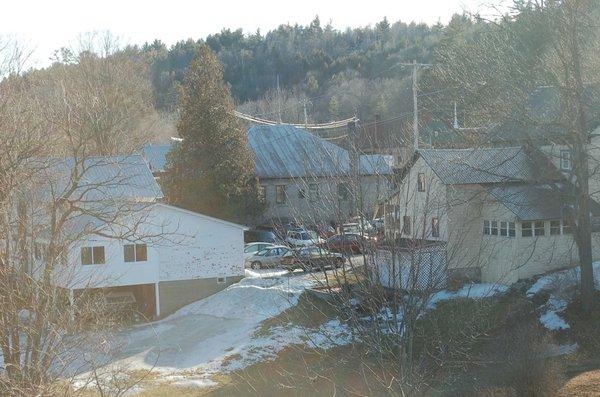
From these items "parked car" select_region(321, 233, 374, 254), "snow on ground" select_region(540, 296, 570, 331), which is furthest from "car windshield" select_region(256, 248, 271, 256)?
"parked car" select_region(321, 233, 374, 254)

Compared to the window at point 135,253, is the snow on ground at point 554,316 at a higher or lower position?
lower

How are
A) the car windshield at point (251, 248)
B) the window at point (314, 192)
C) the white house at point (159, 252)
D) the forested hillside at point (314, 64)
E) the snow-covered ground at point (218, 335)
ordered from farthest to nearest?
the forested hillside at point (314, 64)
the car windshield at point (251, 248)
the white house at point (159, 252)
the snow-covered ground at point (218, 335)
the window at point (314, 192)

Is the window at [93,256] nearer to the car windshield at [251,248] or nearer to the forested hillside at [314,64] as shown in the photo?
the car windshield at [251,248]

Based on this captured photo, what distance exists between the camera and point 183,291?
36000 mm

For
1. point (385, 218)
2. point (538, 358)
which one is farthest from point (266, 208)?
point (385, 218)

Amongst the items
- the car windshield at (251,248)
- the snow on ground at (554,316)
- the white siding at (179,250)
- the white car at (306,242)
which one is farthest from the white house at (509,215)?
the car windshield at (251,248)

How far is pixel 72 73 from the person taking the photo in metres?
63.8

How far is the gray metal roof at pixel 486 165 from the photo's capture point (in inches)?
1139

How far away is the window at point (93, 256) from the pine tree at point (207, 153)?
995 cm

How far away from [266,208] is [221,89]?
24.6 feet

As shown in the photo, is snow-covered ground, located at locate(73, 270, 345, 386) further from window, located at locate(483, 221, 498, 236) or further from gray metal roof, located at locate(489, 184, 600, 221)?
gray metal roof, located at locate(489, 184, 600, 221)

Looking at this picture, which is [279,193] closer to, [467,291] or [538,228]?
[538,228]

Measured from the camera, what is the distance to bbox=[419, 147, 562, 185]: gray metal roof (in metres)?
28.9

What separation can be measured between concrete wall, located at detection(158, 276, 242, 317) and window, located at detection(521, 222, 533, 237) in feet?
44.3
